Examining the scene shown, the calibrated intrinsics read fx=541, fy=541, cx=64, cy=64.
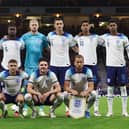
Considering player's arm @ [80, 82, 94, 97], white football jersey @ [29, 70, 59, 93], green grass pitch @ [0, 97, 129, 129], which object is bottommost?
green grass pitch @ [0, 97, 129, 129]

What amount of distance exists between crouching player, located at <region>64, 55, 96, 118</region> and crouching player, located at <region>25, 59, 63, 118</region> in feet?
0.60

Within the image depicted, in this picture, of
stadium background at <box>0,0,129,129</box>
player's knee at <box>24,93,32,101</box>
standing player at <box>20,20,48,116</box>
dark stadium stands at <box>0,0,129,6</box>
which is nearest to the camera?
player's knee at <box>24,93,32,101</box>

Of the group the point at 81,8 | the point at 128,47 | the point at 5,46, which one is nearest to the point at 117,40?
the point at 128,47

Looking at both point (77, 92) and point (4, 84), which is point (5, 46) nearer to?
point (4, 84)

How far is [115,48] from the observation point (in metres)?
9.82

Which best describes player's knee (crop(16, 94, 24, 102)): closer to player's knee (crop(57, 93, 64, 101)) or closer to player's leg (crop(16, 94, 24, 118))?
player's leg (crop(16, 94, 24, 118))

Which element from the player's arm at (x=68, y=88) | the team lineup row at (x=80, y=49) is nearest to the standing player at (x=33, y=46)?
the team lineup row at (x=80, y=49)

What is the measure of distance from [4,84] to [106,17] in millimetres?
18647

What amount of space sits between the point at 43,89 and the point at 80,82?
0.63 m

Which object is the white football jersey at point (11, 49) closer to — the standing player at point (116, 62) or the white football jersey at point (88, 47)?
the white football jersey at point (88, 47)

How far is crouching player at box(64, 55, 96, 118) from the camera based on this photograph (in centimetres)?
896

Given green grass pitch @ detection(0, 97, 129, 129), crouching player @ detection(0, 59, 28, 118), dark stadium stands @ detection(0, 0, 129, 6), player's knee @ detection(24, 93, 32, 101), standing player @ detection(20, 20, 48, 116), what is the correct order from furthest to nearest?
1. dark stadium stands @ detection(0, 0, 129, 6)
2. standing player @ detection(20, 20, 48, 116)
3. crouching player @ detection(0, 59, 28, 118)
4. player's knee @ detection(24, 93, 32, 101)
5. green grass pitch @ detection(0, 97, 129, 129)

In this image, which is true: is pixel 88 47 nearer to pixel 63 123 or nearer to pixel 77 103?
pixel 77 103

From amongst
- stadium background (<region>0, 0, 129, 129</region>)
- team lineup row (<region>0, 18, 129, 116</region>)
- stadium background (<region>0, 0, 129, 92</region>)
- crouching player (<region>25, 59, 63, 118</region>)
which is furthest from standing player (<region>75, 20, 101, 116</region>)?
stadium background (<region>0, 0, 129, 92</region>)
